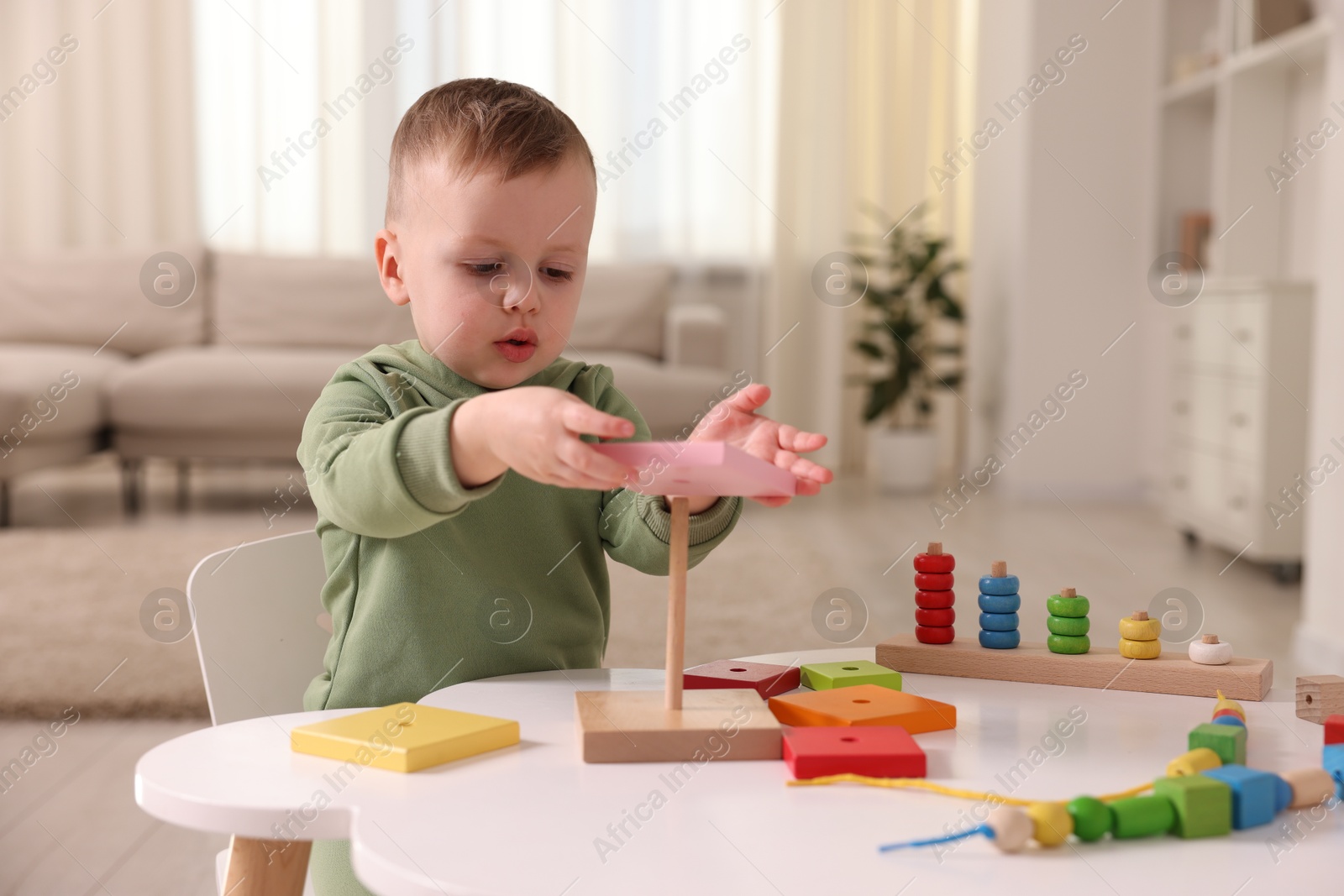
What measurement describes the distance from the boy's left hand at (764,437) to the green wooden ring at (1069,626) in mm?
180

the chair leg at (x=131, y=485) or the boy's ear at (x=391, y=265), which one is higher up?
the boy's ear at (x=391, y=265)

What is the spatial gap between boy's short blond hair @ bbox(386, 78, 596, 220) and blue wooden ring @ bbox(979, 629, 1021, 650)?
0.44 meters

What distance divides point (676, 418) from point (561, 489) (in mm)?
2857

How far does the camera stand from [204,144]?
483 centimetres

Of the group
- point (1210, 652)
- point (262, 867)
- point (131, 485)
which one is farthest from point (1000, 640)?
point (131, 485)

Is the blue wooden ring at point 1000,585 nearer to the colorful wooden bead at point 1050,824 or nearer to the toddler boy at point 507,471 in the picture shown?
the toddler boy at point 507,471

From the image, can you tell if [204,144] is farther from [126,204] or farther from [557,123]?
[557,123]

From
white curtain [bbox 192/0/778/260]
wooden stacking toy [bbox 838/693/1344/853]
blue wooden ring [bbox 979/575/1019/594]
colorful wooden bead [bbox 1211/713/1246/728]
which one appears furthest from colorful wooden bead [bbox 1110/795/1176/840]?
white curtain [bbox 192/0/778/260]

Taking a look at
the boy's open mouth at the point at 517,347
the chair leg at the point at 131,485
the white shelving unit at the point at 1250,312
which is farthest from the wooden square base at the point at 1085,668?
the chair leg at the point at 131,485

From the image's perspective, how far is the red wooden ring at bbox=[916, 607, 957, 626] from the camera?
2.75 feet

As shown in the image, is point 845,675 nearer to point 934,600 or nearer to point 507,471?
point 934,600

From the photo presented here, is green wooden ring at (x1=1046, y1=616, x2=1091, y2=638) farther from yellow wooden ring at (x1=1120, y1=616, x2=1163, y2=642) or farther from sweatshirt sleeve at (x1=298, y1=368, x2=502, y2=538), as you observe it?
sweatshirt sleeve at (x1=298, y1=368, x2=502, y2=538)

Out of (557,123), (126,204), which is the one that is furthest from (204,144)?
(557,123)

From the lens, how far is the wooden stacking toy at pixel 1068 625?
0.80m
